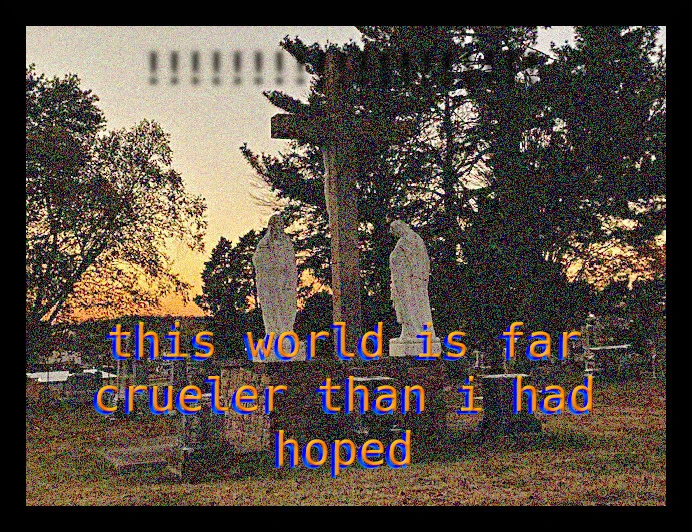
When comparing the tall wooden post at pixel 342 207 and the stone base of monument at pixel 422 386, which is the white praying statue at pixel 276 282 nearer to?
the tall wooden post at pixel 342 207

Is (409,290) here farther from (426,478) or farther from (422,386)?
(426,478)

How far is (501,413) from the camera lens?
1184cm

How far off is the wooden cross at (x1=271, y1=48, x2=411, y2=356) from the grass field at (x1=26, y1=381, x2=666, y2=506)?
199 cm

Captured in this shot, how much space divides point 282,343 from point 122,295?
9.78 metres

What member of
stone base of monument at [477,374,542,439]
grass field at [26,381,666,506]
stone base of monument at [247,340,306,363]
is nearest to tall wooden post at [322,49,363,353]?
stone base of monument at [247,340,306,363]

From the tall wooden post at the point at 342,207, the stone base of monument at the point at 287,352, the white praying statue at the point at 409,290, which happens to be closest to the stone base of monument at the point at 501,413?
the white praying statue at the point at 409,290

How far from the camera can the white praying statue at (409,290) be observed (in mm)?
11234

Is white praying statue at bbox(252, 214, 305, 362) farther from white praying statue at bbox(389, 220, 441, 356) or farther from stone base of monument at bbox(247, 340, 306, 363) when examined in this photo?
white praying statue at bbox(389, 220, 441, 356)

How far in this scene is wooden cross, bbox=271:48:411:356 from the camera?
35.8 ft

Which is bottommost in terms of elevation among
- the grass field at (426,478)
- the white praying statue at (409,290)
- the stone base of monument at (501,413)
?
the grass field at (426,478)

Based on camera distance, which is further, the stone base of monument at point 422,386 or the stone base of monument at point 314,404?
the stone base of monument at point 422,386

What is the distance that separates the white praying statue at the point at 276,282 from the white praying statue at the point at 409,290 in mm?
1522

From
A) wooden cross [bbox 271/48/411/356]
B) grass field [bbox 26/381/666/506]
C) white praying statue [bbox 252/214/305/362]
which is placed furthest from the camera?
wooden cross [bbox 271/48/411/356]

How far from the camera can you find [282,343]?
10250 mm
